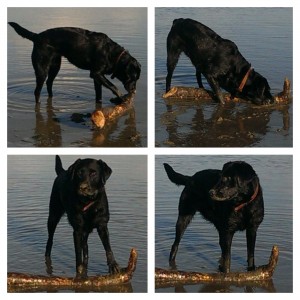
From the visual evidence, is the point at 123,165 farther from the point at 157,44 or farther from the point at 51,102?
Result: the point at 157,44

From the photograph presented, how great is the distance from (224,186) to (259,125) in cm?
163

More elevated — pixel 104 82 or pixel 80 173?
pixel 104 82

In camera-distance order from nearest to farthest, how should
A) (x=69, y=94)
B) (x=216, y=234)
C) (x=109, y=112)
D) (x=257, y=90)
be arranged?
(x=216, y=234)
(x=109, y=112)
(x=257, y=90)
(x=69, y=94)

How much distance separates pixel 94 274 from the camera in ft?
22.2

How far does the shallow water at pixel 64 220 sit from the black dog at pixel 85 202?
0.19 m

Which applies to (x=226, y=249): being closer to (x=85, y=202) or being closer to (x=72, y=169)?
(x=85, y=202)

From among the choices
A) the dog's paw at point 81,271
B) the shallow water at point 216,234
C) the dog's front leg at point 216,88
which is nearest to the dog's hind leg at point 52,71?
the dog's front leg at point 216,88

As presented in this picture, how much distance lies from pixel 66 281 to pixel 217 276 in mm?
1160

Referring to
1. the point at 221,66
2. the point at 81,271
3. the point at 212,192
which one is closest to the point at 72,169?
the point at 81,271

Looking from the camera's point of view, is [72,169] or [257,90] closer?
[72,169]

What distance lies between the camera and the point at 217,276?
6.72m

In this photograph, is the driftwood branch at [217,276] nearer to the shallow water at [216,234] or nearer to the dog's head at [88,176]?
the shallow water at [216,234]

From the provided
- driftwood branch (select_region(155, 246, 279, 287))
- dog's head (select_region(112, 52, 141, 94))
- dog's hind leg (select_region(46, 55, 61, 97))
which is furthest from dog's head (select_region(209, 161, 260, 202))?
dog's hind leg (select_region(46, 55, 61, 97))

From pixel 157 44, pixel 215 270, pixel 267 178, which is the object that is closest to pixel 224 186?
pixel 215 270
